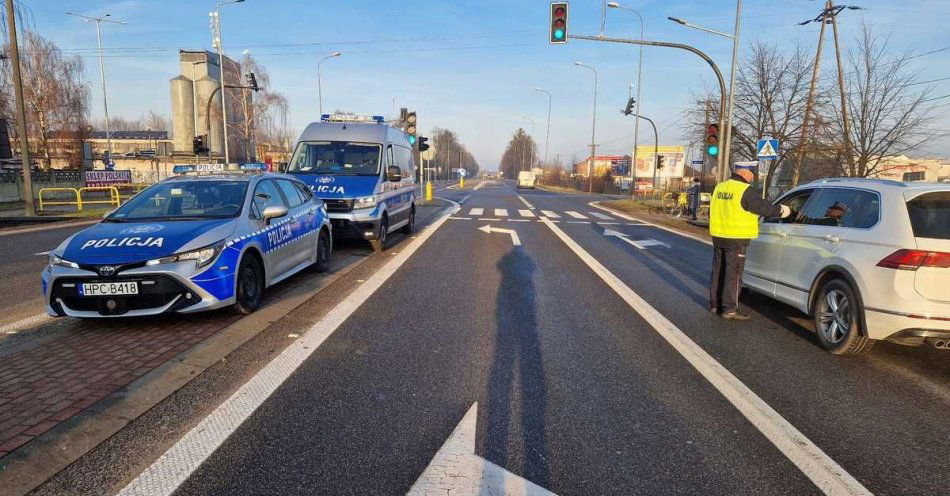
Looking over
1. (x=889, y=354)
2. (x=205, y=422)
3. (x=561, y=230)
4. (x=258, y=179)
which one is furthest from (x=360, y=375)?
(x=561, y=230)

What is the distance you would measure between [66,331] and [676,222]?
18829 millimetres

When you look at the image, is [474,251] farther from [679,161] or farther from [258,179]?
[679,161]

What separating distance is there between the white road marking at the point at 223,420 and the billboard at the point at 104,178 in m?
28.9

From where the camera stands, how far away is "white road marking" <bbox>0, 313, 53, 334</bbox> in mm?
5199

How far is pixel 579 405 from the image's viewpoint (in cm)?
377

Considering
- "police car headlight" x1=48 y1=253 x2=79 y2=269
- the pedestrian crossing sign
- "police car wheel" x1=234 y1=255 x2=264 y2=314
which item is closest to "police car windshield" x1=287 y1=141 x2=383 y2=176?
"police car wheel" x1=234 y1=255 x2=264 y2=314

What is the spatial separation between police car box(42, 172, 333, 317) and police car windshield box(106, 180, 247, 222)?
11 mm

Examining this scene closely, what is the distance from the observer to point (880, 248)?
4.55 meters

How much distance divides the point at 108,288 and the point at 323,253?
3.79 metres

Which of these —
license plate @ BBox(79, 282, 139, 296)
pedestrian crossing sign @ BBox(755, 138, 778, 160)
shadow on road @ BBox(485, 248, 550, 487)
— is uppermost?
pedestrian crossing sign @ BBox(755, 138, 778, 160)

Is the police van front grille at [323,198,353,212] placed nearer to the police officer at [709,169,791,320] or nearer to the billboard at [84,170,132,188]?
the police officer at [709,169,791,320]

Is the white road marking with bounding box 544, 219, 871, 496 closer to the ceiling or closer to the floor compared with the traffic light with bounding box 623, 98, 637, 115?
closer to the floor

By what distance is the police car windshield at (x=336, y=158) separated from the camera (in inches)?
425

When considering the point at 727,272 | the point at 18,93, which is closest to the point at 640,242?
the point at 727,272
